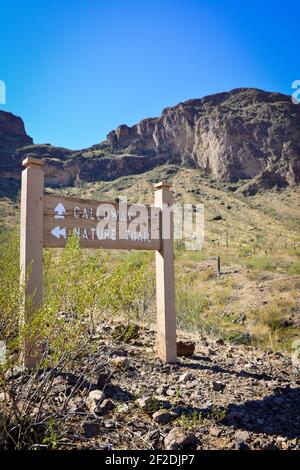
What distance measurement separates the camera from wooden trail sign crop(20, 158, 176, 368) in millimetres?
3680

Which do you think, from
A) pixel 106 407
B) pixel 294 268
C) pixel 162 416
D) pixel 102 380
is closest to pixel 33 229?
pixel 102 380

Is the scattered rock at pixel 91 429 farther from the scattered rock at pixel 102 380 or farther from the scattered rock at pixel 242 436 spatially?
the scattered rock at pixel 242 436

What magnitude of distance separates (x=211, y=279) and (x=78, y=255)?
13.8 m

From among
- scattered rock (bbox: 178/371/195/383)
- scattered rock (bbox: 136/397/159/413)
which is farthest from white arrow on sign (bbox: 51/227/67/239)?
scattered rock (bbox: 178/371/195/383)

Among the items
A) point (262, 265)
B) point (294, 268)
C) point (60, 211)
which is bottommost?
point (294, 268)

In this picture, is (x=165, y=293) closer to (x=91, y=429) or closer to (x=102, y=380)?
(x=102, y=380)

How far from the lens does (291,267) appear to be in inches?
752

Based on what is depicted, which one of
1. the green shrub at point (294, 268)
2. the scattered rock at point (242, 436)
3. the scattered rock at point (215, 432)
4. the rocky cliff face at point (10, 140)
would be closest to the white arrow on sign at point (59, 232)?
the scattered rock at point (215, 432)

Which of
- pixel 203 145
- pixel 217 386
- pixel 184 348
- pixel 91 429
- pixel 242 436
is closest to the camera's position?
pixel 91 429

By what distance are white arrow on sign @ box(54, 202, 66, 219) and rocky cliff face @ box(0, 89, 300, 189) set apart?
59.5 metres

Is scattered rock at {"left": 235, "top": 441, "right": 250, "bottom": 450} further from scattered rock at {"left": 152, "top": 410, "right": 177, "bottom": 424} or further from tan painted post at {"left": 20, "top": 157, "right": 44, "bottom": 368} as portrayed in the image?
tan painted post at {"left": 20, "top": 157, "right": 44, "bottom": 368}

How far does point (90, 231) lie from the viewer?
4.33m

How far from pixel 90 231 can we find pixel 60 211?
17.6 inches
